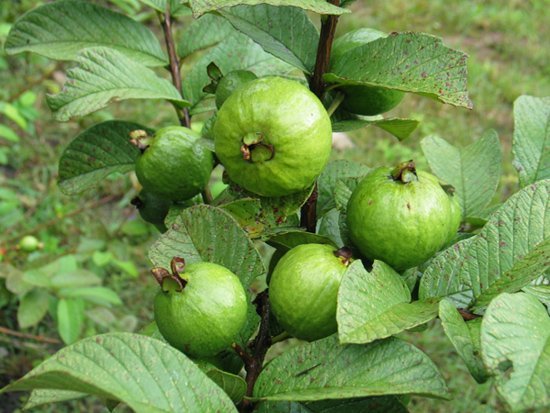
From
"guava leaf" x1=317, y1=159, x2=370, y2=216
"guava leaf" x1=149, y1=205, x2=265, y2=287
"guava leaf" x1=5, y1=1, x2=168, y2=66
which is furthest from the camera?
"guava leaf" x1=5, y1=1, x2=168, y2=66

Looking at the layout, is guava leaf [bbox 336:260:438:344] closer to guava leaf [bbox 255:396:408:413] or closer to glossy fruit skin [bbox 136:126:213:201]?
guava leaf [bbox 255:396:408:413]

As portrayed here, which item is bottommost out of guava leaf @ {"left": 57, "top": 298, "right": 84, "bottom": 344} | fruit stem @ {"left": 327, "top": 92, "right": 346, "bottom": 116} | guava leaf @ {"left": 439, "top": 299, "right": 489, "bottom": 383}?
guava leaf @ {"left": 57, "top": 298, "right": 84, "bottom": 344}

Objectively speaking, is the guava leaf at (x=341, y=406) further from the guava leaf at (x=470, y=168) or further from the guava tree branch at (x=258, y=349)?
the guava leaf at (x=470, y=168)

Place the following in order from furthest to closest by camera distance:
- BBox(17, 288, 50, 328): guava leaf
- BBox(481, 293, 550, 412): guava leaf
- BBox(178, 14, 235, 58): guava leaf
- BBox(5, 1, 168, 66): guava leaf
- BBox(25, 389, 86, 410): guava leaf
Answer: BBox(17, 288, 50, 328): guava leaf
BBox(178, 14, 235, 58): guava leaf
BBox(5, 1, 168, 66): guava leaf
BBox(25, 389, 86, 410): guava leaf
BBox(481, 293, 550, 412): guava leaf

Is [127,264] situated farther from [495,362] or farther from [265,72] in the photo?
[495,362]

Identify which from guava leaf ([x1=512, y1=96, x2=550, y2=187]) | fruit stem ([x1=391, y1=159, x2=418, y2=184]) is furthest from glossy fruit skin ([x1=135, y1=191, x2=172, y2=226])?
guava leaf ([x1=512, y1=96, x2=550, y2=187])

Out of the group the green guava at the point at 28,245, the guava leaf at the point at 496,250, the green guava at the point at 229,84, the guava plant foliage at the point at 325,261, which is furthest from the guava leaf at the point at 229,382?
the green guava at the point at 28,245

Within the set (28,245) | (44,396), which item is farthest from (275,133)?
(28,245)
